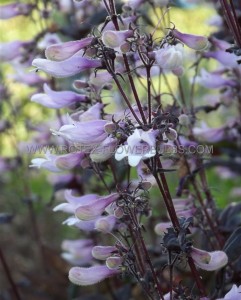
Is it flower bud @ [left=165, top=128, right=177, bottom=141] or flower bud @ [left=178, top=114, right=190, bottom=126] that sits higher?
flower bud @ [left=165, top=128, right=177, bottom=141]

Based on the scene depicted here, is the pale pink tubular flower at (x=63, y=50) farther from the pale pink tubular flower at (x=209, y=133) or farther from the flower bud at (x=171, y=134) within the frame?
the pale pink tubular flower at (x=209, y=133)

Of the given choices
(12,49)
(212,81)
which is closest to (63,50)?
(212,81)

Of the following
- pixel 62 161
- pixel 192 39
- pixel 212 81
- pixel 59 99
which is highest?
pixel 192 39

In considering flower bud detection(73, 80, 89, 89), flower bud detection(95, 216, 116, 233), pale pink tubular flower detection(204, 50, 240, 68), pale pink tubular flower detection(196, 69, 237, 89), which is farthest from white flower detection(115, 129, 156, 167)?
pale pink tubular flower detection(196, 69, 237, 89)

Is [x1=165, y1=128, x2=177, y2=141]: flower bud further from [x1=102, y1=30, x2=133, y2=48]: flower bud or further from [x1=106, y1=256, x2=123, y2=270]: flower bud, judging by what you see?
[x1=106, y1=256, x2=123, y2=270]: flower bud

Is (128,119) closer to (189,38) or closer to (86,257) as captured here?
(189,38)

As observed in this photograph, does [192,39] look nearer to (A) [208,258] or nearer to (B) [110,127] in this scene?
(B) [110,127]

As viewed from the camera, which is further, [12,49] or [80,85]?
[12,49]

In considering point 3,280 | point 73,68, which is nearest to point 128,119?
point 73,68
